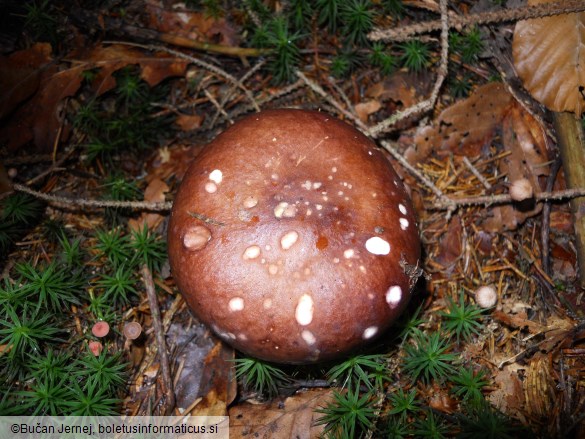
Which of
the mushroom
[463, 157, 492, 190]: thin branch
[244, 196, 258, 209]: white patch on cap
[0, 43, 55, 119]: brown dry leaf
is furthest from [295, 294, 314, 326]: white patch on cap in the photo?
[0, 43, 55, 119]: brown dry leaf

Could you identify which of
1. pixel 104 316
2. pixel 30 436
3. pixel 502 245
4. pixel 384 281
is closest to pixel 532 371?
pixel 502 245

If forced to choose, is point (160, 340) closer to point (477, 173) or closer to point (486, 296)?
point (486, 296)

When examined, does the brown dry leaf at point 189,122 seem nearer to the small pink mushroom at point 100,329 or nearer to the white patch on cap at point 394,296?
the small pink mushroom at point 100,329

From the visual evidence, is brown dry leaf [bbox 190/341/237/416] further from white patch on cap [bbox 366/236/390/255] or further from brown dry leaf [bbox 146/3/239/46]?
brown dry leaf [bbox 146/3/239/46]

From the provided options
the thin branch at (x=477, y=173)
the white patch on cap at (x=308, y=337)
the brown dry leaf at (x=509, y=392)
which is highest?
the thin branch at (x=477, y=173)

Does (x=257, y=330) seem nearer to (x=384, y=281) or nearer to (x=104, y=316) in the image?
Answer: (x=384, y=281)

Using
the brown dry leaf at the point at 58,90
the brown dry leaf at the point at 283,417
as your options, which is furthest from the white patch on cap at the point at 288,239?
the brown dry leaf at the point at 58,90
